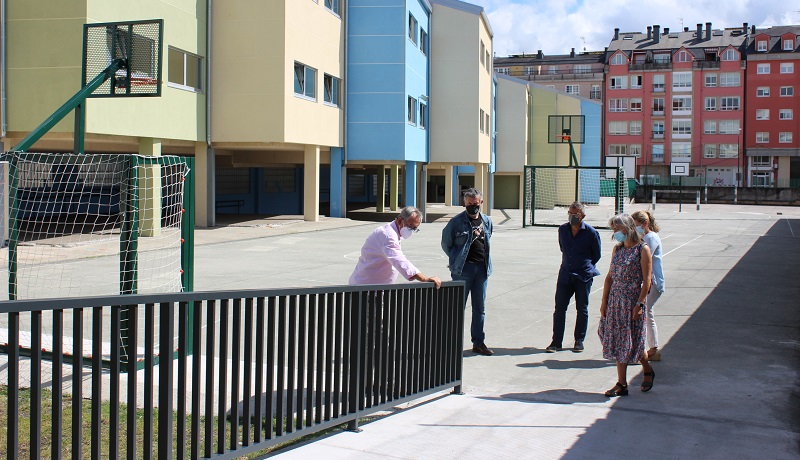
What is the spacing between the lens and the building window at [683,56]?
96125 millimetres

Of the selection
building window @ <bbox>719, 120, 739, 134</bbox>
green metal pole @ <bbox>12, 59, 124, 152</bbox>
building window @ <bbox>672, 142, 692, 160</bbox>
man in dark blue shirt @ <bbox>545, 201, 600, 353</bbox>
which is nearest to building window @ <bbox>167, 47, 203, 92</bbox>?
green metal pole @ <bbox>12, 59, 124, 152</bbox>

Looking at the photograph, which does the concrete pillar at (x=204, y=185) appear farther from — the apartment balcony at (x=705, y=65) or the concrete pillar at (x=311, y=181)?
the apartment balcony at (x=705, y=65)

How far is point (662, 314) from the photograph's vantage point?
12.1 m

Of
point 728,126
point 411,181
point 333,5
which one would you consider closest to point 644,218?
point 333,5

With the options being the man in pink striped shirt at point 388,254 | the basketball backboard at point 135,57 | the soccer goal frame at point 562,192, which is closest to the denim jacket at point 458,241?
the man in pink striped shirt at point 388,254

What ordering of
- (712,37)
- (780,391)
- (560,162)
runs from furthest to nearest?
(712,37)
(560,162)
(780,391)

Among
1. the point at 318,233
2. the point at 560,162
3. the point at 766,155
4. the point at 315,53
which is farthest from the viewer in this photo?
the point at 766,155

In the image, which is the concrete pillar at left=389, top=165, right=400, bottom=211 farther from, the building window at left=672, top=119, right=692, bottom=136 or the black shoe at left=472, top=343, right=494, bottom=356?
the building window at left=672, top=119, right=692, bottom=136

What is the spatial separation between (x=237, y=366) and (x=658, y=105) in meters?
97.2

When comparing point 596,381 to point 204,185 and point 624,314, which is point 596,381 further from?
A: point 204,185

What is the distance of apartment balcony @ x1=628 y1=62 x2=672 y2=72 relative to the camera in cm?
9650

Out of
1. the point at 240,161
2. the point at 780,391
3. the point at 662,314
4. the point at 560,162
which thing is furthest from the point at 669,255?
the point at 560,162

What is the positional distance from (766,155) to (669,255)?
78161mm

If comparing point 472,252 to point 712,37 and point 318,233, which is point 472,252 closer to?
point 318,233
